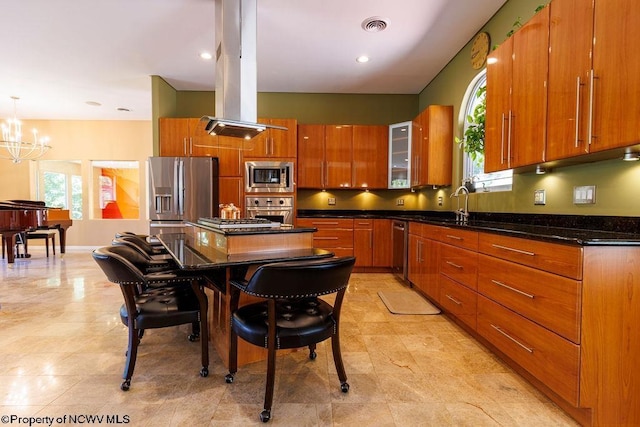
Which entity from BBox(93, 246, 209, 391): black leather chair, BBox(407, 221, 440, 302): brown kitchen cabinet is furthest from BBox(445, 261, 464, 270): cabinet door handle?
BBox(93, 246, 209, 391): black leather chair

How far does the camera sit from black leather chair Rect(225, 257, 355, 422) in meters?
1.35

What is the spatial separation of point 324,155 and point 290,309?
3.53m

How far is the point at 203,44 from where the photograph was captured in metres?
3.55

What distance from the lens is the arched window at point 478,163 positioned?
289 centimetres

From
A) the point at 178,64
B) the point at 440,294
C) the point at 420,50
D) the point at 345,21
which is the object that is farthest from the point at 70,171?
the point at 440,294

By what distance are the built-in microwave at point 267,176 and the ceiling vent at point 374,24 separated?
216 cm

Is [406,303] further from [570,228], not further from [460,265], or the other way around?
[570,228]

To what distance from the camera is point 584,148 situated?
5.34 ft

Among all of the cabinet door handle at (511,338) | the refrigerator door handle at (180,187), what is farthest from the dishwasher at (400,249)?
the refrigerator door handle at (180,187)

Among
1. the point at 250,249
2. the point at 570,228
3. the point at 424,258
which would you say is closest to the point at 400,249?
the point at 424,258

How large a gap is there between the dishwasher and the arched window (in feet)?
3.28

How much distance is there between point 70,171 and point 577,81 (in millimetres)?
9249

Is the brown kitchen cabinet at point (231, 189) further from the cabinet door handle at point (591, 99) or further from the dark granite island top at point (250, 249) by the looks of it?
the cabinet door handle at point (591, 99)

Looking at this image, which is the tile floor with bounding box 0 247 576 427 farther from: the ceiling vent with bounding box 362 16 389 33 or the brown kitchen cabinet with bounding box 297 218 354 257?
the ceiling vent with bounding box 362 16 389 33
